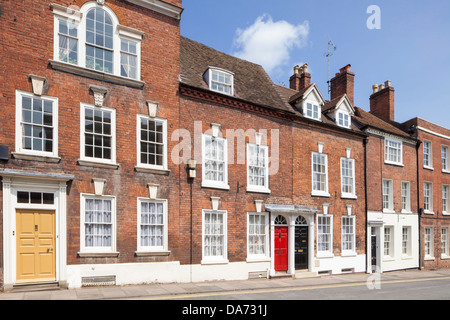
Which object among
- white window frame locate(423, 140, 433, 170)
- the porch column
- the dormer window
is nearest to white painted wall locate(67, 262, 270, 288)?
the porch column

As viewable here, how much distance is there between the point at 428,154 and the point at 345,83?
312 inches

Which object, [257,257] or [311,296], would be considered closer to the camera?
[311,296]

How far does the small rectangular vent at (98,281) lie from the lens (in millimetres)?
12746

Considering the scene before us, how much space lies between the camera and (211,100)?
54.3 ft

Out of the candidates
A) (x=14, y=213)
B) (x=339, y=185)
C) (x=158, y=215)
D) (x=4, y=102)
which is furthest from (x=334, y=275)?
(x=4, y=102)

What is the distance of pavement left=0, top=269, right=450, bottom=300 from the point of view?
11234 millimetres

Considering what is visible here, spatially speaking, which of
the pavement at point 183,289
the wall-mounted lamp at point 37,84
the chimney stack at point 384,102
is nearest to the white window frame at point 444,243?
the chimney stack at point 384,102

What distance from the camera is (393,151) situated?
2427 cm

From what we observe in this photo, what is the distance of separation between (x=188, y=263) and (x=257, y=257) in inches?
141

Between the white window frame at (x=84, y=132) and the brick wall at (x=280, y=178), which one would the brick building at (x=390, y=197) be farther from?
the white window frame at (x=84, y=132)

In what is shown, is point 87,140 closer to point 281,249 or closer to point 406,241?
point 281,249

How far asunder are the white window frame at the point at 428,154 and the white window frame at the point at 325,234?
1060cm

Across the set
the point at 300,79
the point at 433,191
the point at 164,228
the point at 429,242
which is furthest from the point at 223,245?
the point at 433,191

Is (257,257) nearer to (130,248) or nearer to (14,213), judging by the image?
(130,248)
